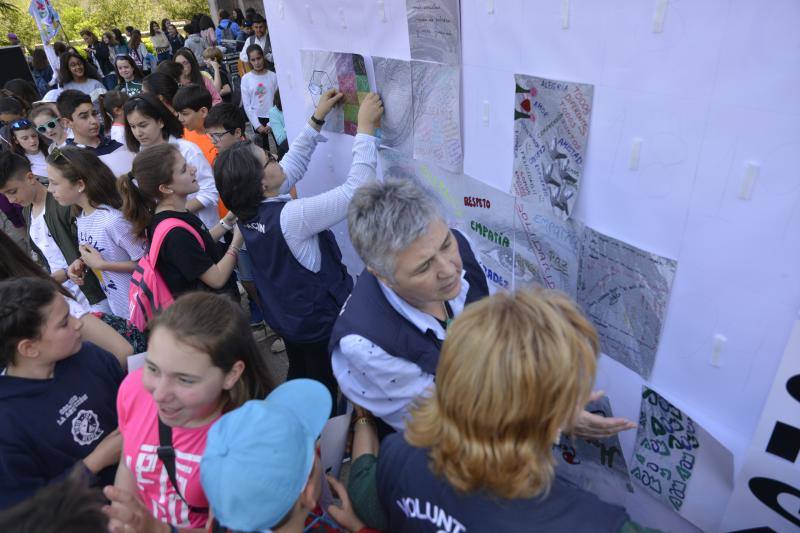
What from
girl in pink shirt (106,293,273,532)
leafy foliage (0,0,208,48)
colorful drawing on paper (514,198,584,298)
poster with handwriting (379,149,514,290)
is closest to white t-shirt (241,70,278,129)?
poster with handwriting (379,149,514,290)

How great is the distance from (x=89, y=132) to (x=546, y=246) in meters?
3.63

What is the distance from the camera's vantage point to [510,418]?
807 mm

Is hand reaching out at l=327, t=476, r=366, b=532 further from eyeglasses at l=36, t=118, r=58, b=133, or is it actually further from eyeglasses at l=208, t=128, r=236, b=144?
eyeglasses at l=36, t=118, r=58, b=133

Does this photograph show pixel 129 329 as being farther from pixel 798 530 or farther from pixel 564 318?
pixel 798 530

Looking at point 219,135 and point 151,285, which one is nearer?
point 151,285

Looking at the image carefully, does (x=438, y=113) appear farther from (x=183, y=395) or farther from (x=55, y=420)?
(x=55, y=420)

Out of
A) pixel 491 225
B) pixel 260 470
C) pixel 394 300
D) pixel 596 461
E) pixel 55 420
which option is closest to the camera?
pixel 260 470

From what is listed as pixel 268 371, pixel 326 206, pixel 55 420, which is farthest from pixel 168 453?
pixel 326 206

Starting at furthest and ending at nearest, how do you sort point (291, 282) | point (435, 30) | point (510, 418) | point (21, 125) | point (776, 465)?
point (21, 125) < point (291, 282) < point (435, 30) < point (776, 465) < point (510, 418)

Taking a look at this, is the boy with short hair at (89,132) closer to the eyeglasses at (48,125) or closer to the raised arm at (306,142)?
the eyeglasses at (48,125)

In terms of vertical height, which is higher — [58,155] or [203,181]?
[58,155]

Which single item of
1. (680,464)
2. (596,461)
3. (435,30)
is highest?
(435,30)

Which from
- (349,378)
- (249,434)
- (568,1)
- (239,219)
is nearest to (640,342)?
(349,378)

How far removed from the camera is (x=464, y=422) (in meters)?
0.84
